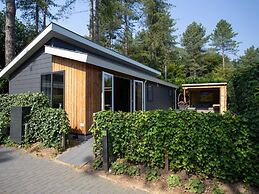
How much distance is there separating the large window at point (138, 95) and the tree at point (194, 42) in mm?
32665

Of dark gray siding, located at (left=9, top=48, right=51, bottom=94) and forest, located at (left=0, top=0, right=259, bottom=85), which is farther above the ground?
forest, located at (left=0, top=0, right=259, bottom=85)

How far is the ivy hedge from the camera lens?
303 inches

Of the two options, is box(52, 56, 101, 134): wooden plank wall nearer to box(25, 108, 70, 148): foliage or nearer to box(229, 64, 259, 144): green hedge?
box(25, 108, 70, 148): foliage

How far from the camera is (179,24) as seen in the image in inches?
1531

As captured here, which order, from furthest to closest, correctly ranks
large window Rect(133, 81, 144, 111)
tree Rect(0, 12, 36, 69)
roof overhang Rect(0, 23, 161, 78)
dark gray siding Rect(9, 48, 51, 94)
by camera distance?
tree Rect(0, 12, 36, 69) < large window Rect(133, 81, 144, 111) < dark gray siding Rect(9, 48, 51, 94) < roof overhang Rect(0, 23, 161, 78)

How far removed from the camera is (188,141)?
508 centimetres

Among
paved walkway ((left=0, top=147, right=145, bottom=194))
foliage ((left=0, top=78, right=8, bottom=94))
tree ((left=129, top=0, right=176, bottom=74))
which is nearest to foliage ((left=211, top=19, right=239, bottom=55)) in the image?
tree ((left=129, top=0, right=176, bottom=74))

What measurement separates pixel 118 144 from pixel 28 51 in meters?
7.25

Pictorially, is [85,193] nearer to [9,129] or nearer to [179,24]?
[9,129]

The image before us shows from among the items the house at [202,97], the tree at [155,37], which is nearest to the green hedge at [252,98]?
the house at [202,97]

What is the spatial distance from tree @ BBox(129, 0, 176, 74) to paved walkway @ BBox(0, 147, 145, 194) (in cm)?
2914

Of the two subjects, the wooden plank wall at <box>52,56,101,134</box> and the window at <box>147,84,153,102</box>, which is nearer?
the wooden plank wall at <box>52,56,101,134</box>

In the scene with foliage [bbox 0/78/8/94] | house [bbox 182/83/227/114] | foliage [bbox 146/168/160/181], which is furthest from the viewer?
house [bbox 182/83/227/114]

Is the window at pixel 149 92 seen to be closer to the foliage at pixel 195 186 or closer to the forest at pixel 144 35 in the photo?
the forest at pixel 144 35
